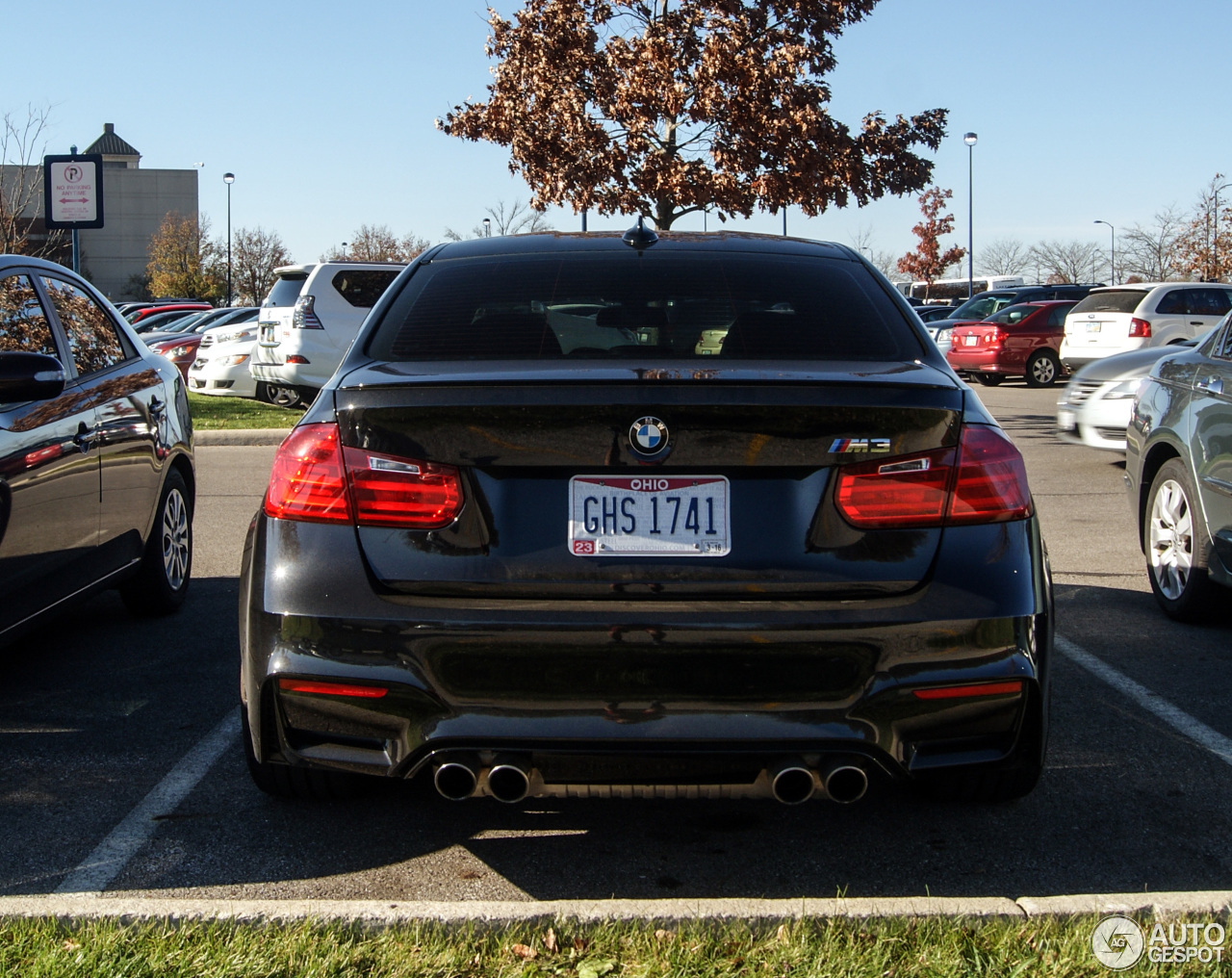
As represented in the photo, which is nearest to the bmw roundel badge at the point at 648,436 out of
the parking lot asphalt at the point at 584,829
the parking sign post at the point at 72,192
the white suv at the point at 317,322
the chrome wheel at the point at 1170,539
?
the parking lot asphalt at the point at 584,829

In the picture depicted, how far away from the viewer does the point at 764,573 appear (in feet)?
9.57

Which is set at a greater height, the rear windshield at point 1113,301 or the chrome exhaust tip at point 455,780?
the rear windshield at point 1113,301

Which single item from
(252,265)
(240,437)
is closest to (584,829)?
(240,437)

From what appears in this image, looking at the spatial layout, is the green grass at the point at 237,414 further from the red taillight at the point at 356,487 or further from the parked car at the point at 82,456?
the red taillight at the point at 356,487

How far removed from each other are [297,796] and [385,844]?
0.28 meters

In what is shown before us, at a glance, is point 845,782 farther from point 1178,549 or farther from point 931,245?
point 931,245

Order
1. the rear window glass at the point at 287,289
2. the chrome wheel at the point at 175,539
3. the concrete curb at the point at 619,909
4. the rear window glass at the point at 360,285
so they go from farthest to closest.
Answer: the rear window glass at the point at 287,289, the rear window glass at the point at 360,285, the chrome wheel at the point at 175,539, the concrete curb at the point at 619,909

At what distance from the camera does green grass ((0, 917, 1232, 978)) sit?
8.85ft

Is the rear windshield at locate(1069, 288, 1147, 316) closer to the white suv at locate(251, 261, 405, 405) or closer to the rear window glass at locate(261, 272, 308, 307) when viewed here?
the white suv at locate(251, 261, 405, 405)

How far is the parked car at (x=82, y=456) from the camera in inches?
179

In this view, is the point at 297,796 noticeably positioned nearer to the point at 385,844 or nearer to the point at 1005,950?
the point at 385,844

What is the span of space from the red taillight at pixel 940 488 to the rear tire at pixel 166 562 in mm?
4027

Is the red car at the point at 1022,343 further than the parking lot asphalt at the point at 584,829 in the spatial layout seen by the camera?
Yes

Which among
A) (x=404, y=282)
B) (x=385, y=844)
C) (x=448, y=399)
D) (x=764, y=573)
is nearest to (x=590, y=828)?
(x=385, y=844)
